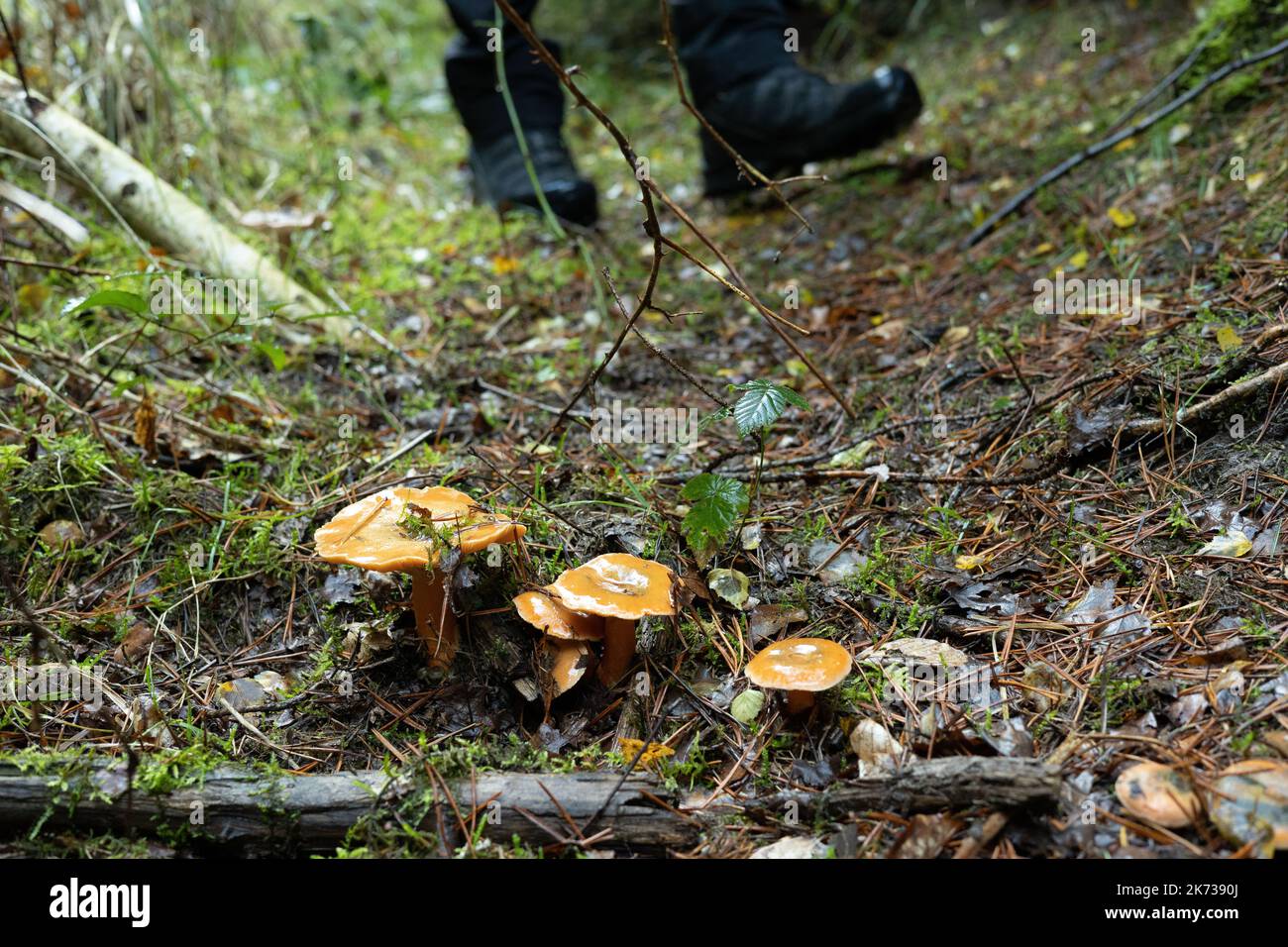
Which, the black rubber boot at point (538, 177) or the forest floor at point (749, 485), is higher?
the black rubber boot at point (538, 177)

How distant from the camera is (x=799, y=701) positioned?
217cm

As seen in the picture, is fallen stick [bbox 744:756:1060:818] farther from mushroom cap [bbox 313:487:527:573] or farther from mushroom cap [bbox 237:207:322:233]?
mushroom cap [bbox 237:207:322:233]

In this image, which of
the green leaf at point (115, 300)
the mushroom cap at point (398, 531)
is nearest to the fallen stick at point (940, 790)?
the mushroom cap at point (398, 531)

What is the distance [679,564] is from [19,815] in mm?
1690

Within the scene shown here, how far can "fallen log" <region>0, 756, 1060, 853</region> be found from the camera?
1.90 meters

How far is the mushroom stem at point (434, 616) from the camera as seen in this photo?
7.54ft

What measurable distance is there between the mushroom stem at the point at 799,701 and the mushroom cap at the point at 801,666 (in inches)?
4.0

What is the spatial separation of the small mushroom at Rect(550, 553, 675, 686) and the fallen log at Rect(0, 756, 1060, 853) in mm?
390

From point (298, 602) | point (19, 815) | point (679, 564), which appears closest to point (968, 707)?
point (679, 564)

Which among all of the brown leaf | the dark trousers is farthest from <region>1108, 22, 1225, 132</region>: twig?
the brown leaf

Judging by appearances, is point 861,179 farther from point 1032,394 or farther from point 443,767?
point 443,767

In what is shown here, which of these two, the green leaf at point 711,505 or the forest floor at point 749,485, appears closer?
the forest floor at point 749,485

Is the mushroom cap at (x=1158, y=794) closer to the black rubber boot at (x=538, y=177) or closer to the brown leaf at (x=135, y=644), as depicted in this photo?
the brown leaf at (x=135, y=644)

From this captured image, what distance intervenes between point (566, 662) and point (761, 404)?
0.89 m
